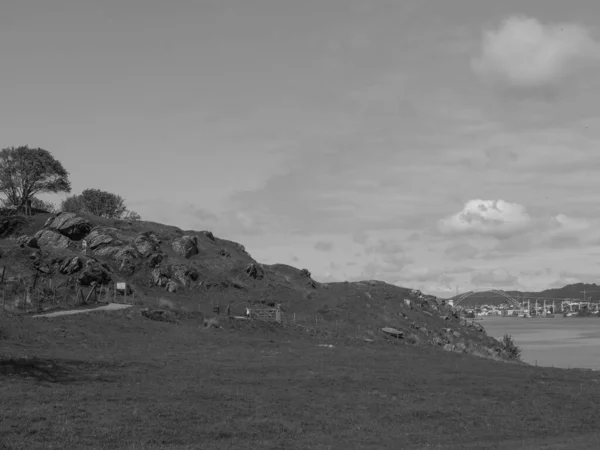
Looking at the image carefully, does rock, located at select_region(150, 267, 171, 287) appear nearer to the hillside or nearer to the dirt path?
the hillside

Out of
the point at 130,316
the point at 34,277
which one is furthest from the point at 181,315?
the point at 34,277

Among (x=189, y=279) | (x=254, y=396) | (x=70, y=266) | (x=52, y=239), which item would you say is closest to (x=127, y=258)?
(x=189, y=279)

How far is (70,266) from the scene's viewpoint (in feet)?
292

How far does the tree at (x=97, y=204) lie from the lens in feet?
531

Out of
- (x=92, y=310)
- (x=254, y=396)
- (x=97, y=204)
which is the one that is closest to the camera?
(x=254, y=396)

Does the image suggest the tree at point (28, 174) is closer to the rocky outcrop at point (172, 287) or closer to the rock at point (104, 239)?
the rock at point (104, 239)

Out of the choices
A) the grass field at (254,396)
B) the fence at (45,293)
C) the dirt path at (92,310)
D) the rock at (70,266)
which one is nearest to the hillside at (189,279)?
the rock at (70,266)

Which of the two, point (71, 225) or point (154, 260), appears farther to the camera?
point (71, 225)

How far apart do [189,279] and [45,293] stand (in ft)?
91.1

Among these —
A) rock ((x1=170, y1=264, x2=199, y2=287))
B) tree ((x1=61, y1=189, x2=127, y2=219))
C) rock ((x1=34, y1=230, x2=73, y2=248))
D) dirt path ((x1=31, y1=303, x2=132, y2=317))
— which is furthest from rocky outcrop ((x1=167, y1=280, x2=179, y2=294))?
tree ((x1=61, y1=189, x2=127, y2=219))

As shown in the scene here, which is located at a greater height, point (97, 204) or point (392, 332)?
point (97, 204)

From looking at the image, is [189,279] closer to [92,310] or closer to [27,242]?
[27,242]

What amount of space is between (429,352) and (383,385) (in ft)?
90.6

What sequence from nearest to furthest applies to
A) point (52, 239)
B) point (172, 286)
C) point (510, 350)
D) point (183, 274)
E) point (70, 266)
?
1. point (70, 266)
2. point (172, 286)
3. point (183, 274)
4. point (52, 239)
5. point (510, 350)
